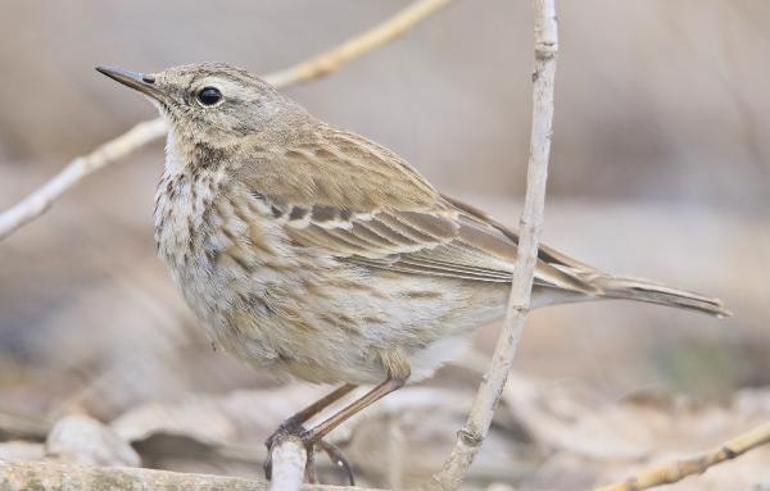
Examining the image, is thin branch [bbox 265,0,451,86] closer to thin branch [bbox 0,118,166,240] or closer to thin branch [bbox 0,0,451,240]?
thin branch [bbox 0,0,451,240]

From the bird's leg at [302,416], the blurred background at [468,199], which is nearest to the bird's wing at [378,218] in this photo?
the bird's leg at [302,416]

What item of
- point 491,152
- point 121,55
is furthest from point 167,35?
point 491,152

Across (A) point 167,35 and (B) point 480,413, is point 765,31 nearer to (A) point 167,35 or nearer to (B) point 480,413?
(A) point 167,35

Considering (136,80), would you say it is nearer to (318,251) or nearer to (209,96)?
(209,96)

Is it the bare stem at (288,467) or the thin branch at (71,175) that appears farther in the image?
the thin branch at (71,175)

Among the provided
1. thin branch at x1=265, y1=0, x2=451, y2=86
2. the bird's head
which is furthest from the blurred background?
thin branch at x1=265, y1=0, x2=451, y2=86

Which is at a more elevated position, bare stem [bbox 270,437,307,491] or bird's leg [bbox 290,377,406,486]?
bird's leg [bbox 290,377,406,486]

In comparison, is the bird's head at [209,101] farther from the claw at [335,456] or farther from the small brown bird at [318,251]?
the claw at [335,456]
